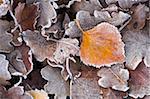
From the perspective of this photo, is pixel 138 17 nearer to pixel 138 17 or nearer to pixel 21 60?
pixel 138 17

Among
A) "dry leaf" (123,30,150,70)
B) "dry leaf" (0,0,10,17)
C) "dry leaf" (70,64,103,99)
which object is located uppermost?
"dry leaf" (0,0,10,17)

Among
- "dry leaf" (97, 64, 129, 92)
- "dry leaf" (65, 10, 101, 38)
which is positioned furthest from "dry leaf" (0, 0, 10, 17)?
"dry leaf" (97, 64, 129, 92)

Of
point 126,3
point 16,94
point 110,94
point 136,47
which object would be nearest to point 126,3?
point 126,3

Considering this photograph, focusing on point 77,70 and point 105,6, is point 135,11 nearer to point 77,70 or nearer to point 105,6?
point 105,6

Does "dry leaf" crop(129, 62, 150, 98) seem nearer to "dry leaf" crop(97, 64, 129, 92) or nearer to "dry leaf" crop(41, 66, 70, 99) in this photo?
"dry leaf" crop(97, 64, 129, 92)

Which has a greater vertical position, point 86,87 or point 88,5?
point 88,5

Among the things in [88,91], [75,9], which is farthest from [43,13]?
[88,91]
